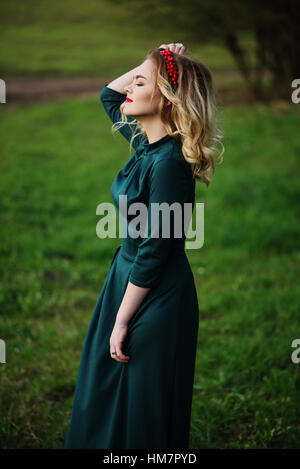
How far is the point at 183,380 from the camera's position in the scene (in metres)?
1.98

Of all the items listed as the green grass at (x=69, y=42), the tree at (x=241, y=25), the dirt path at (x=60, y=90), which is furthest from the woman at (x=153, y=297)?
the green grass at (x=69, y=42)

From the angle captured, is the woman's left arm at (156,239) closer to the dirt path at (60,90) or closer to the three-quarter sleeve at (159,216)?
the three-quarter sleeve at (159,216)

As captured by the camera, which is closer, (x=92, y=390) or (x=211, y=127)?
(x=211, y=127)

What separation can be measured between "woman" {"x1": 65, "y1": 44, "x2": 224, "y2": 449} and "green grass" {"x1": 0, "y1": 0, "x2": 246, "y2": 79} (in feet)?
44.0

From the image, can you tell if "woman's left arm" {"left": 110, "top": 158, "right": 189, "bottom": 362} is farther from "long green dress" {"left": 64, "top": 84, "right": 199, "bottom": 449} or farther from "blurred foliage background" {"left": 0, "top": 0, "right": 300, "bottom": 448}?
"blurred foliage background" {"left": 0, "top": 0, "right": 300, "bottom": 448}

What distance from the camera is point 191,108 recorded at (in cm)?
176

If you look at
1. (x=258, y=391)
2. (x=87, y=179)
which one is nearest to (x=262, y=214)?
(x=87, y=179)

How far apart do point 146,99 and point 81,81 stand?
13826 mm

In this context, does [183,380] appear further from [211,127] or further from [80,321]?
[80,321]

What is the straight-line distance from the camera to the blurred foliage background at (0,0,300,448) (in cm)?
300

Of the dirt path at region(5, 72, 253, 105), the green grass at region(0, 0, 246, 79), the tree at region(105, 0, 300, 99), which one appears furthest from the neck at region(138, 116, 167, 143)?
the green grass at region(0, 0, 246, 79)

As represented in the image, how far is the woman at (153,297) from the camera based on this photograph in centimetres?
177
